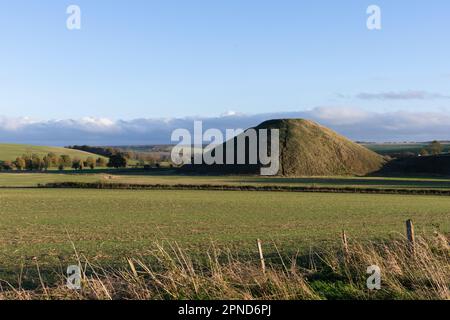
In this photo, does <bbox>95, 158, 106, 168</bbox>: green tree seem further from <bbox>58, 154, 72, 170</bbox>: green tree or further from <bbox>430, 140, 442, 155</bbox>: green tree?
<bbox>430, 140, 442, 155</bbox>: green tree

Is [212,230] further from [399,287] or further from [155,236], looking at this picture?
[399,287]

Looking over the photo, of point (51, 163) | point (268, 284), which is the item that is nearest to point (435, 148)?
point (51, 163)

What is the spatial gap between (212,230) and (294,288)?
15.6m

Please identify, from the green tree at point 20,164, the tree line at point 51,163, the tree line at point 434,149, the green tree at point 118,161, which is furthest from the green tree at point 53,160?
the tree line at point 434,149

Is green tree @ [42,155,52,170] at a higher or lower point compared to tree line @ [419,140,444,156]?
lower

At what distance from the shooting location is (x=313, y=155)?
130 metres

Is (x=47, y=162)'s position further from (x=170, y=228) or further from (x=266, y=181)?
(x=170, y=228)

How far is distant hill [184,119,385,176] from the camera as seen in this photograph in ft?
405

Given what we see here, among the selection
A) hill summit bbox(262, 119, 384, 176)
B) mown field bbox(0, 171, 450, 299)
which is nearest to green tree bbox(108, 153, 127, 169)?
hill summit bbox(262, 119, 384, 176)

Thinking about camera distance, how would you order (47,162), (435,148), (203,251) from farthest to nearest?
(435,148), (47,162), (203,251)

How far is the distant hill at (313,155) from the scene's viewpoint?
123500 millimetres

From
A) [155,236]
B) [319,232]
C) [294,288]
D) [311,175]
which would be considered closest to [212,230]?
[155,236]
